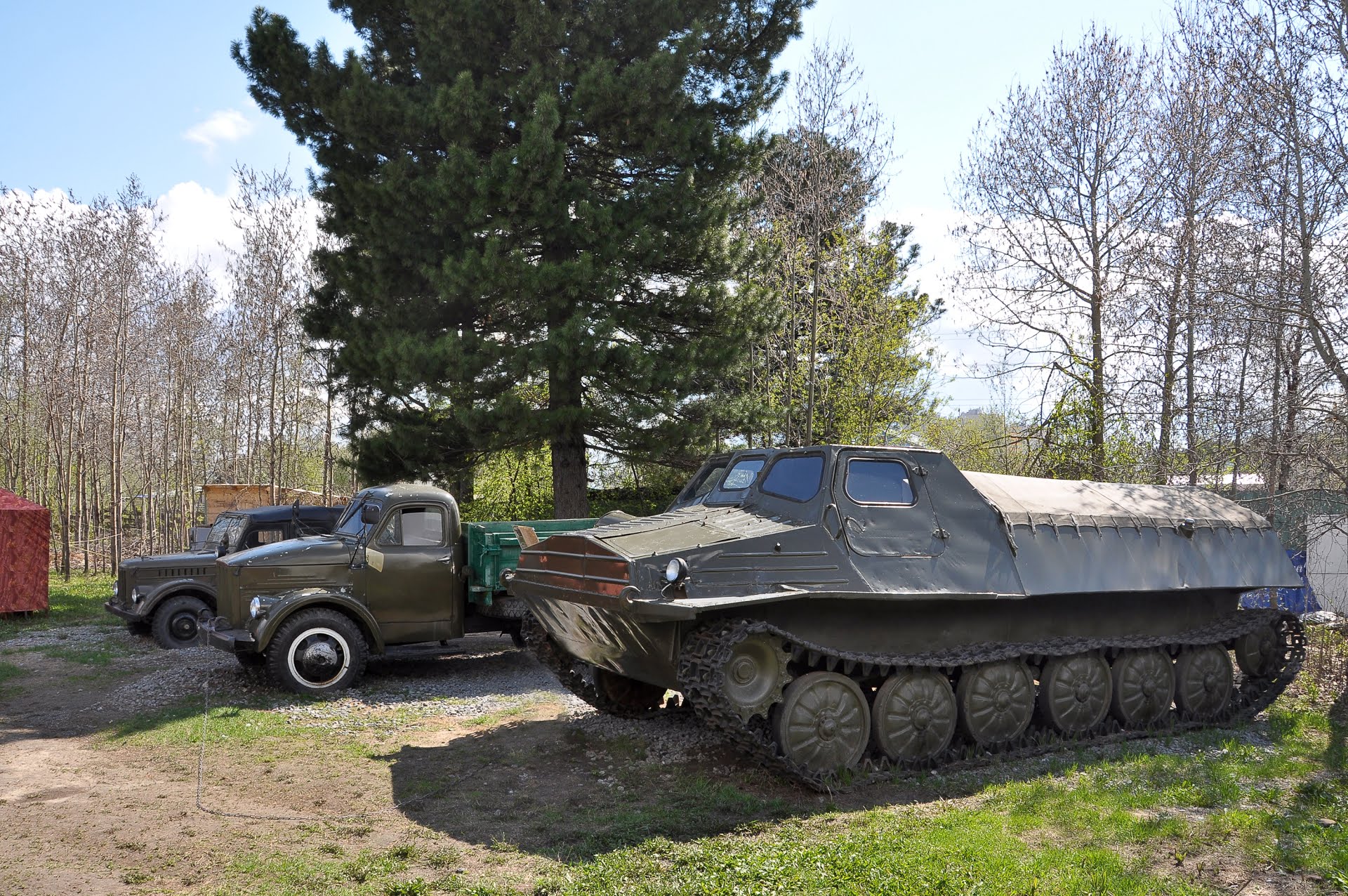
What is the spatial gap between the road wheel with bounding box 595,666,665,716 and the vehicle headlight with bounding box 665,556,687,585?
2.58 m

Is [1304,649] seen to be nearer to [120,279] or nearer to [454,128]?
[454,128]

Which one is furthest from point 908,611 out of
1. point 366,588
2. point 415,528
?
point 366,588

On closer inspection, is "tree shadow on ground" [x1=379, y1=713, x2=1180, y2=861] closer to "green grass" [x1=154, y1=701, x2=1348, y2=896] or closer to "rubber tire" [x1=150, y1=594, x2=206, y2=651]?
"green grass" [x1=154, y1=701, x2=1348, y2=896]

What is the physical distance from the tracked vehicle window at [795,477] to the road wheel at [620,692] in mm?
2278

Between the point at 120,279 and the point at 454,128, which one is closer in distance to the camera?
the point at 454,128

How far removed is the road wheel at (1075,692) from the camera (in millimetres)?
8633

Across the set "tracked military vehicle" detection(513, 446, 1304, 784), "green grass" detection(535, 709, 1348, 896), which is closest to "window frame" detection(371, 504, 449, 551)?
"tracked military vehicle" detection(513, 446, 1304, 784)

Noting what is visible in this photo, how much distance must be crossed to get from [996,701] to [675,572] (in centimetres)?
325

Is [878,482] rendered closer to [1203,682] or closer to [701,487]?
[701,487]

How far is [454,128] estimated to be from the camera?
1497 cm

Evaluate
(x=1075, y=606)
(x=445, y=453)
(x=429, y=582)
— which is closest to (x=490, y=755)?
(x=429, y=582)

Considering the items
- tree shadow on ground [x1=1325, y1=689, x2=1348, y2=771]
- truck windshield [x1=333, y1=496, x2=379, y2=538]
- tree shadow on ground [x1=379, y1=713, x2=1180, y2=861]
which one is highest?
truck windshield [x1=333, y1=496, x2=379, y2=538]

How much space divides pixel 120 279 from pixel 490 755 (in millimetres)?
20526

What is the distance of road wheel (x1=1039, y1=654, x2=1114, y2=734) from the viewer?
28.3 feet
